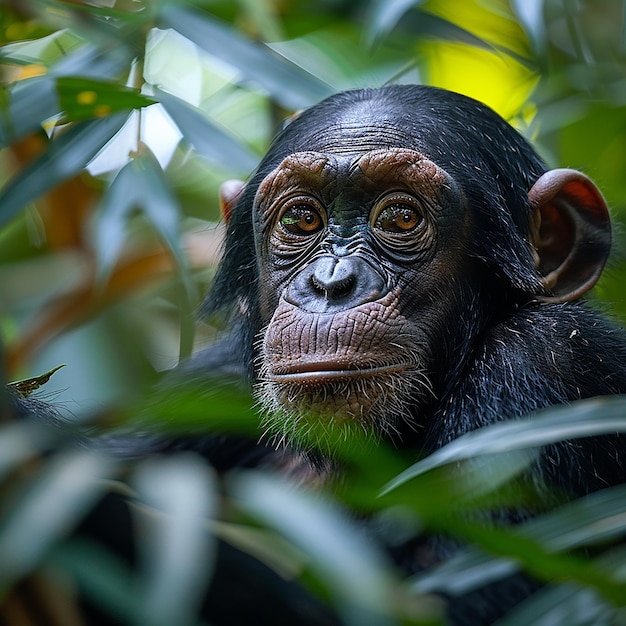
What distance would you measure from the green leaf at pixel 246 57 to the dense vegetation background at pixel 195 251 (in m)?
0.01

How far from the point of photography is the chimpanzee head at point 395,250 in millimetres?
3512

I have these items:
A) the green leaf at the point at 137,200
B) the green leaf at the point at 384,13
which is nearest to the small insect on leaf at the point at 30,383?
the green leaf at the point at 137,200

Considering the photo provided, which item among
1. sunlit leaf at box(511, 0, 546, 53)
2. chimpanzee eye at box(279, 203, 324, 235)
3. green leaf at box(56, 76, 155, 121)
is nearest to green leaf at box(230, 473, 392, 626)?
green leaf at box(56, 76, 155, 121)

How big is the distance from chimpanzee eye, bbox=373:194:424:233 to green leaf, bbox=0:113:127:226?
1.05 metres

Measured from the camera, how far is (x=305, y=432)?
11.8ft

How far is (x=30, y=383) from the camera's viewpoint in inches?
124

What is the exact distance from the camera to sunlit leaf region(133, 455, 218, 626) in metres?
1.65

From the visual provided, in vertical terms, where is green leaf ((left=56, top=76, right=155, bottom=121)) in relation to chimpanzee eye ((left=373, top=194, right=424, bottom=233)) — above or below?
above

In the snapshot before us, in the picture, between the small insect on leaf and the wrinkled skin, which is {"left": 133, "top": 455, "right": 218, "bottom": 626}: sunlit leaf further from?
the wrinkled skin

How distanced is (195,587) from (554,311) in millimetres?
2384

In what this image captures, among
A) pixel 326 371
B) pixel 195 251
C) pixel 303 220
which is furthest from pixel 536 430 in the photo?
pixel 195 251

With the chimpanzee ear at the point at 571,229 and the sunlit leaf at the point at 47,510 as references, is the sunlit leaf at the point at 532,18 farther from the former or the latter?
the sunlit leaf at the point at 47,510

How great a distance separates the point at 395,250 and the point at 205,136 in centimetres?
92

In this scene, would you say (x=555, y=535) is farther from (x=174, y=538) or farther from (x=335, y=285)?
(x=335, y=285)
